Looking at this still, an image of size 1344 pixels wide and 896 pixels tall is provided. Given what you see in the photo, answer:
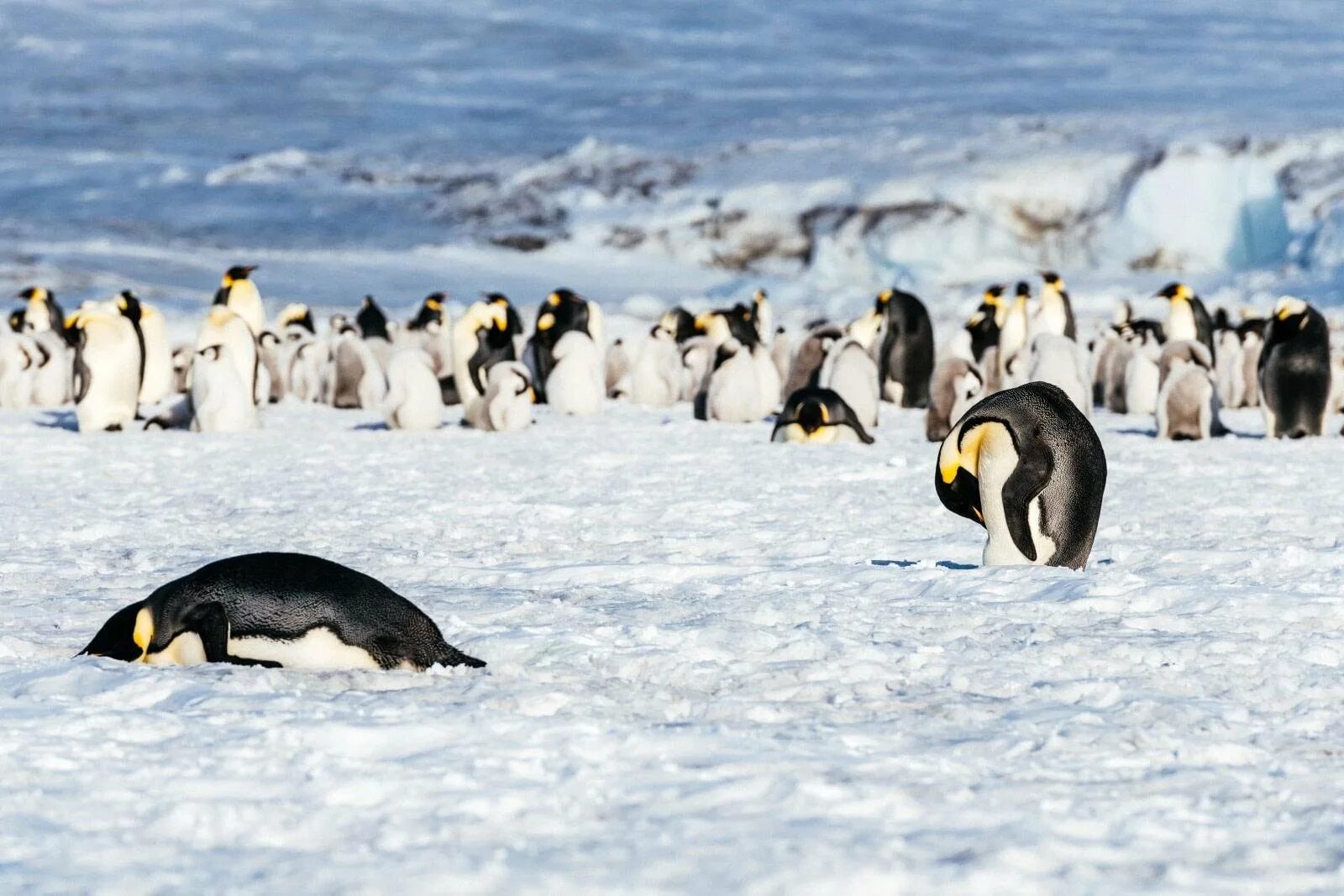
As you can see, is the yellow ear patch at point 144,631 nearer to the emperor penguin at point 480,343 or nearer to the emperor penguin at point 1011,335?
the emperor penguin at point 480,343

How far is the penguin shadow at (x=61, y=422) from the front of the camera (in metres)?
10.9

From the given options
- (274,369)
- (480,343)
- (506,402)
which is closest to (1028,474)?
(506,402)

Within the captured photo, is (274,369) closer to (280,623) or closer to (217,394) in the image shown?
(217,394)

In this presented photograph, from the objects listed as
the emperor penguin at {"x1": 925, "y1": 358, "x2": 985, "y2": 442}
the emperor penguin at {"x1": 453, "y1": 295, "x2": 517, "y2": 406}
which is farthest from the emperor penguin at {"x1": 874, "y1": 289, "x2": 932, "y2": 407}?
the emperor penguin at {"x1": 925, "y1": 358, "x2": 985, "y2": 442}

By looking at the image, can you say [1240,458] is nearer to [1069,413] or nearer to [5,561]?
[1069,413]

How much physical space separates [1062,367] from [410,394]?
158 inches

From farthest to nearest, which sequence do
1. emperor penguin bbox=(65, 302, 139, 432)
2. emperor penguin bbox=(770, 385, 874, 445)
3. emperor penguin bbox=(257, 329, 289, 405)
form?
emperor penguin bbox=(257, 329, 289, 405)
emperor penguin bbox=(65, 302, 139, 432)
emperor penguin bbox=(770, 385, 874, 445)

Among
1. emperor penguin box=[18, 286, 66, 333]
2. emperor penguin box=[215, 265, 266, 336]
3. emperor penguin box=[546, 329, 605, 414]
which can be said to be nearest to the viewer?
emperor penguin box=[546, 329, 605, 414]

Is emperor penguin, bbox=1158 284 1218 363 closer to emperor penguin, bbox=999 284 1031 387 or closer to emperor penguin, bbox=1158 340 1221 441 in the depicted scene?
emperor penguin, bbox=999 284 1031 387

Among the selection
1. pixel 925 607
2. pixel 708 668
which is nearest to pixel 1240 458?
pixel 925 607

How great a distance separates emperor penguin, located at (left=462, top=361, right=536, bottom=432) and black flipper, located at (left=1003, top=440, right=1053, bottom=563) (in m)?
6.16

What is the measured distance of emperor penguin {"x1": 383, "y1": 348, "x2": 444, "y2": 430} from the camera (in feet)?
34.8

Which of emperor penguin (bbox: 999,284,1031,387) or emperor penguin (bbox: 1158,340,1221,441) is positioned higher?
emperor penguin (bbox: 999,284,1031,387)

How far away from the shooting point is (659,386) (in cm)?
1384
